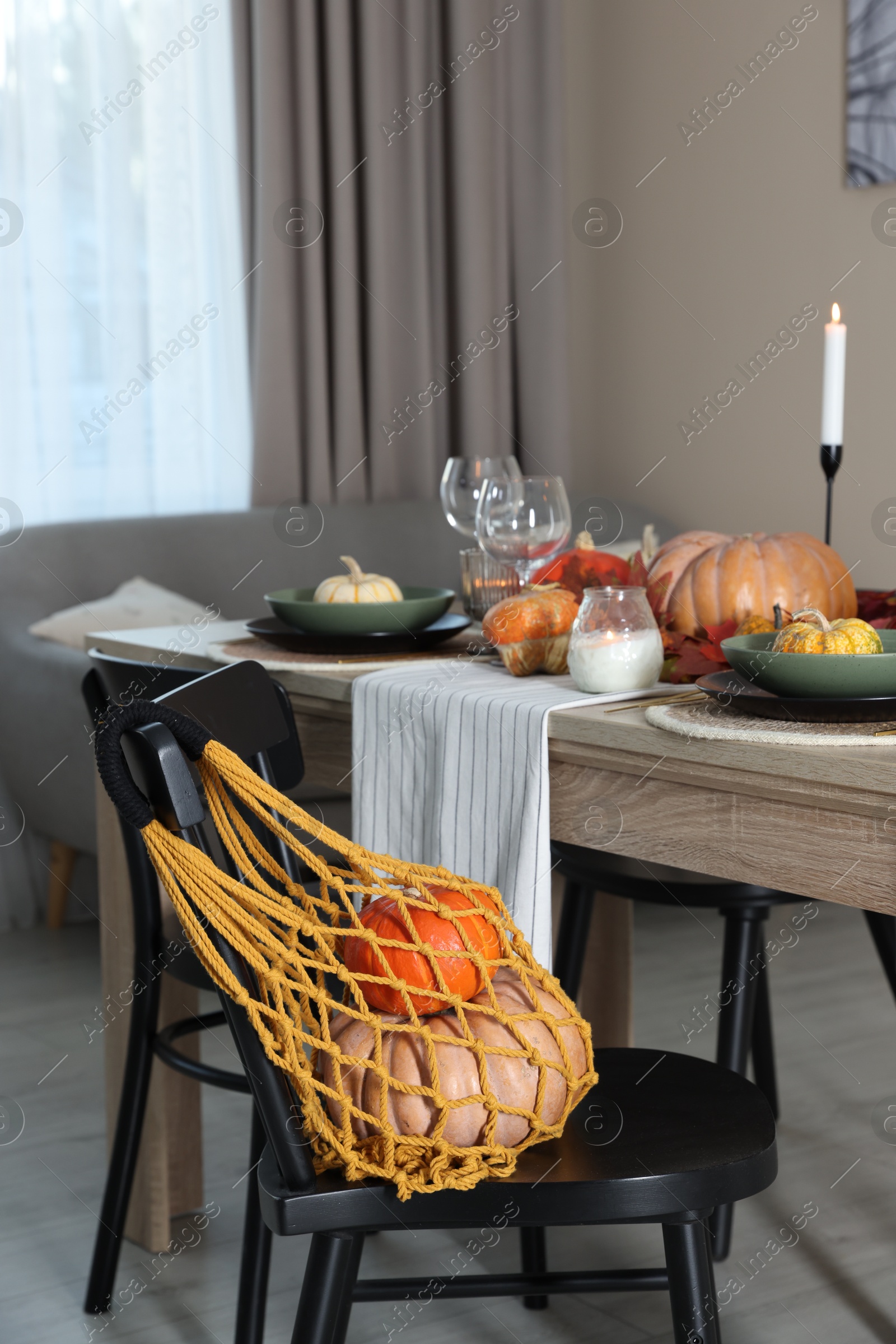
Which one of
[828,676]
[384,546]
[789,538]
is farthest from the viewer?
[384,546]

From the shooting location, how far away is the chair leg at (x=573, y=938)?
1793 millimetres

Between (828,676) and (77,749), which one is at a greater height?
(828,676)

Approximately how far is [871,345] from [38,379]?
1.90 meters

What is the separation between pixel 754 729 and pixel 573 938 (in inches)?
32.1

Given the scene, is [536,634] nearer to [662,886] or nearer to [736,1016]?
[662,886]

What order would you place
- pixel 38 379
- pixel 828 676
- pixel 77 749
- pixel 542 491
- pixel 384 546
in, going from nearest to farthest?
pixel 828 676
pixel 542 491
pixel 77 749
pixel 38 379
pixel 384 546

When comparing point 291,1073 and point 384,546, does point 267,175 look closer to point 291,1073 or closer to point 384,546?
point 384,546

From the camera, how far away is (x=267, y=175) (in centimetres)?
330

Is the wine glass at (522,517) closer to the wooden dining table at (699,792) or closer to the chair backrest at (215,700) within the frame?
the wooden dining table at (699,792)

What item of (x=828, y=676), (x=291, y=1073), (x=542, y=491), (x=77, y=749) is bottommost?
(x=77, y=749)

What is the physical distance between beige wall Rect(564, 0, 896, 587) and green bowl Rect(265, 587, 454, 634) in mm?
1998

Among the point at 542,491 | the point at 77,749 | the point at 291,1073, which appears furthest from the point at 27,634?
the point at 291,1073

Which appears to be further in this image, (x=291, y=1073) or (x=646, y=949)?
(x=646, y=949)

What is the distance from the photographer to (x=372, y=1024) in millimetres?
884
